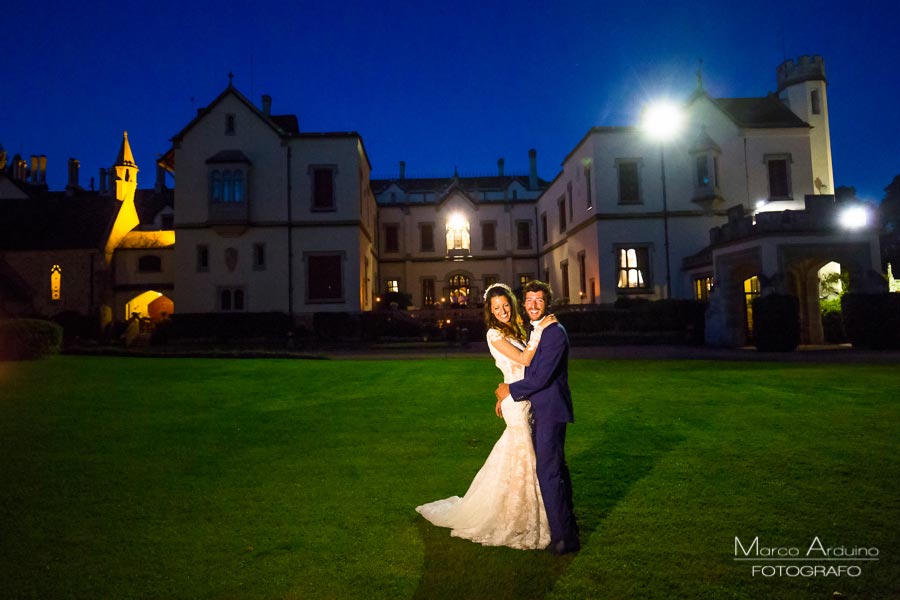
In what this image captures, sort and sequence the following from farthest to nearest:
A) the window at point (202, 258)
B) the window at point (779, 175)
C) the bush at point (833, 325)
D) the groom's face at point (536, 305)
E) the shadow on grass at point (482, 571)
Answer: the window at point (202, 258), the window at point (779, 175), the bush at point (833, 325), the groom's face at point (536, 305), the shadow on grass at point (482, 571)

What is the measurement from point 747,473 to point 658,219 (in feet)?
83.5

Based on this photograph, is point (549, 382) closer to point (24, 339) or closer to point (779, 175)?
point (24, 339)

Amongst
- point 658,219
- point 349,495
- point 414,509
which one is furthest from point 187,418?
point 658,219

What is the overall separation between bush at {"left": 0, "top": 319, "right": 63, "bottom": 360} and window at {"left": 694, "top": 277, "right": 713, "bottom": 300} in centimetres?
2707

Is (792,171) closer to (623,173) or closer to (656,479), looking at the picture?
(623,173)

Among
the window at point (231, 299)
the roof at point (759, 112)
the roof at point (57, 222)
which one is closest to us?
the roof at point (759, 112)

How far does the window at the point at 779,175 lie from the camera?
28906 millimetres

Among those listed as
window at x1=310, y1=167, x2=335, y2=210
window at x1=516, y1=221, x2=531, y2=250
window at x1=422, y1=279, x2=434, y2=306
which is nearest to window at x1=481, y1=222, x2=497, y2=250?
window at x1=516, y1=221, x2=531, y2=250

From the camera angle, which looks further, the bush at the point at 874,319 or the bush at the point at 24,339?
the bush at the point at 874,319

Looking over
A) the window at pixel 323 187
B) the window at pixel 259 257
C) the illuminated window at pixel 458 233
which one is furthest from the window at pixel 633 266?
the window at pixel 259 257

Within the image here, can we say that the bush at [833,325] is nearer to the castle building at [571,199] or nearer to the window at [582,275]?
the castle building at [571,199]

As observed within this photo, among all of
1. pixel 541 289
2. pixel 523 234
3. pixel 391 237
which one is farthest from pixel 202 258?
pixel 541 289

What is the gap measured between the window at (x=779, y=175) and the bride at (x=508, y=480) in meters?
31.0

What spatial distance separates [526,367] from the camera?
388 cm
